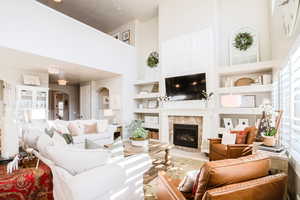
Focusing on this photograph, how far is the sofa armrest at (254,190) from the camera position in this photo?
90 centimetres

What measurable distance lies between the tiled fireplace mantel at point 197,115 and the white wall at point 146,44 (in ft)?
5.45

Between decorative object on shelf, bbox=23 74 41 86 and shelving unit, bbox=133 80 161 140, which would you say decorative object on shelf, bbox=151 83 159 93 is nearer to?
shelving unit, bbox=133 80 161 140

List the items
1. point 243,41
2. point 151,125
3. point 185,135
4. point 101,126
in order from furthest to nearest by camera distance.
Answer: point 151,125 < point 101,126 < point 185,135 < point 243,41

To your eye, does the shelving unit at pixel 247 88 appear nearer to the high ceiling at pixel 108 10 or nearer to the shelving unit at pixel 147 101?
the shelving unit at pixel 147 101

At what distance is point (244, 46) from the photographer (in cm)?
408

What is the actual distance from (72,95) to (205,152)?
744cm

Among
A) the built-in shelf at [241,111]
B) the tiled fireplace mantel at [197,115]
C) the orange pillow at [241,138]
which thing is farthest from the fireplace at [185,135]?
the orange pillow at [241,138]

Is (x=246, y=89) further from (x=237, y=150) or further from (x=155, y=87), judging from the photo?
(x=155, y=87)

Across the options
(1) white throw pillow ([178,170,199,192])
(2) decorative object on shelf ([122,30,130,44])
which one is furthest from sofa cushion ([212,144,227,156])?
(2) decorative object on shelf ([122,30,130,44])

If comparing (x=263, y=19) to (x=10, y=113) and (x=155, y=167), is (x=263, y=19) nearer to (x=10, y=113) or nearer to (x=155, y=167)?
(x=155, y=167)

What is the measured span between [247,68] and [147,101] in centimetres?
353

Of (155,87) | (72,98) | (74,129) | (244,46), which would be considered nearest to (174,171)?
(74,129)

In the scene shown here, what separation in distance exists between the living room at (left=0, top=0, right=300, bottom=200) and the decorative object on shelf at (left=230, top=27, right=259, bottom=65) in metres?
0.03

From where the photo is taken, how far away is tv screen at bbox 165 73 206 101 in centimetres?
438
